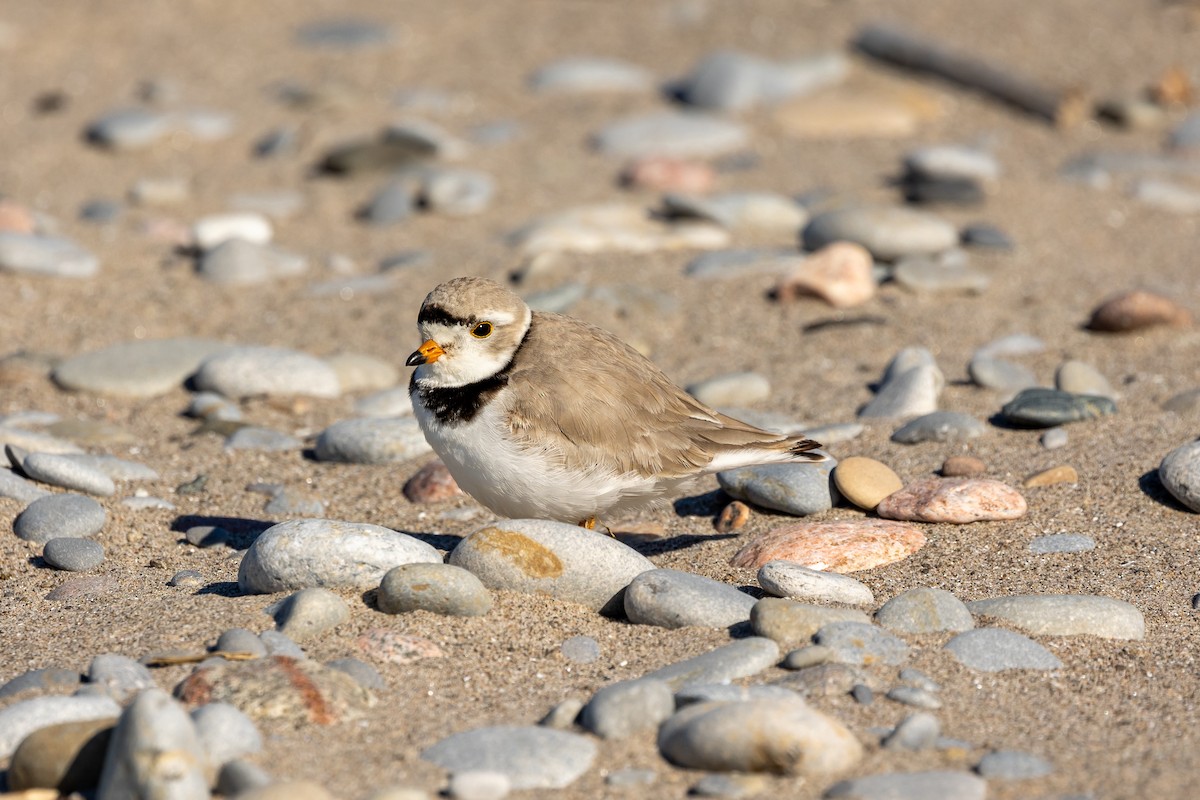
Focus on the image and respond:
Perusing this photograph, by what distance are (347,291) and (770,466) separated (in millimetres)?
3469

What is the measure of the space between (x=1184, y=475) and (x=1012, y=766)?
216 cm

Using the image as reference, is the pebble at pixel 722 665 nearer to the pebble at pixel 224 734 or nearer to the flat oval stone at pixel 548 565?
the flat oval stone at pixel 548 565

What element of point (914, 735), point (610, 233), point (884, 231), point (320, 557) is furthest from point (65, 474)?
point (884, 231)

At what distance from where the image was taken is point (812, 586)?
437cm

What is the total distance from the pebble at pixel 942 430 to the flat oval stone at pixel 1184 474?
2.97 feet

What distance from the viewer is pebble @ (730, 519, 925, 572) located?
15.7ft

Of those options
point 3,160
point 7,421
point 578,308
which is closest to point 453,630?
point 7,421

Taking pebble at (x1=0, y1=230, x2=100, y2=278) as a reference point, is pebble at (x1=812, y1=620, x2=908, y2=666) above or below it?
above

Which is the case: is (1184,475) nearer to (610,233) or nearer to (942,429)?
(942,429)

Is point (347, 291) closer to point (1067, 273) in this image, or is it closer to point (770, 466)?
point (770, 466)

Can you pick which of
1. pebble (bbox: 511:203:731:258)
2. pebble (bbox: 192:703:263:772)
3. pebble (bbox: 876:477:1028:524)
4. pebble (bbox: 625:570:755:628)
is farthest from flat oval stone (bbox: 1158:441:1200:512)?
pebble (bbox: 511:203:731:258)

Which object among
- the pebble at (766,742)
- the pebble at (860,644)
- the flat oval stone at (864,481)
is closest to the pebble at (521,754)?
the pebble at (766,742)

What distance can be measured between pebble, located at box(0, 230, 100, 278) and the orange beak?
432 cm

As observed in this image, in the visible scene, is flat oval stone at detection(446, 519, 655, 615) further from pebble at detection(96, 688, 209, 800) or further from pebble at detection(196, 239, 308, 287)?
pebble at detection(196, 239, 308, 287)
